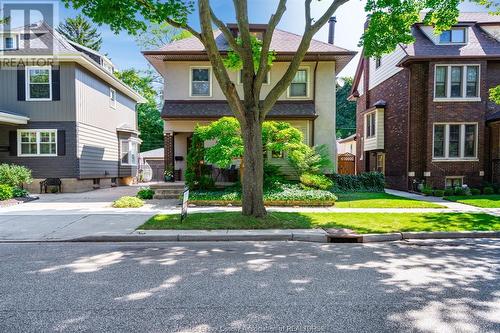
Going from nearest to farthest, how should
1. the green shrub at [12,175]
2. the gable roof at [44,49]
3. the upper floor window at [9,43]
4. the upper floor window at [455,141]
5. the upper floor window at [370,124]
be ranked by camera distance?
the green shrub at [12,175] < the upper floor window at [455,141] < the gable roof at [44,49] < the upper floor window at [9,43] < the upper floor window at [370,124]

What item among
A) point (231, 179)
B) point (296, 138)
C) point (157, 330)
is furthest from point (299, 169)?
point (157, 330)

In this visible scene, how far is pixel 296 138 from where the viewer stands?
514 inches

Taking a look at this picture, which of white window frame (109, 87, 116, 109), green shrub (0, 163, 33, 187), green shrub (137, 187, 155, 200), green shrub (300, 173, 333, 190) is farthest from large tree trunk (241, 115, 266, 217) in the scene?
white window frame (109, 87, 116, 109)

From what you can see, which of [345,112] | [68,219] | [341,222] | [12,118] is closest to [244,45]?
[341,222]

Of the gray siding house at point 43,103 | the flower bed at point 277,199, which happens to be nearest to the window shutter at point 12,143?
the gray siding house at point 43,103

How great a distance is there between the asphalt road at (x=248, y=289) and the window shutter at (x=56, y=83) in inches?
511

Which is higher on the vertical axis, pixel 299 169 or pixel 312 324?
pixel 299 169

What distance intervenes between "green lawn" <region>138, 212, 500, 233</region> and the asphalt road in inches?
56.5

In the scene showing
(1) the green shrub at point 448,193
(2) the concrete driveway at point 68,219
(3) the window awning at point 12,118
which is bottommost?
(2) the concrete driveway at point 68,219

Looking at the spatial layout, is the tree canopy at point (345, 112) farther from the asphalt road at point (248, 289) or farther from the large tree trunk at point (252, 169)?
the asphalt road at point (248, 289)

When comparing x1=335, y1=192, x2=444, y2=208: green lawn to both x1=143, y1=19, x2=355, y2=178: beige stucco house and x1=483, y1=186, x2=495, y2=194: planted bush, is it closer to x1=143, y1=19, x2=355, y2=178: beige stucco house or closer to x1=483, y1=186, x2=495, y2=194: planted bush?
x1=143, y1=19, x2=355, y2=178: beige stucco house

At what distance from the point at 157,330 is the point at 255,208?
5.50 metres

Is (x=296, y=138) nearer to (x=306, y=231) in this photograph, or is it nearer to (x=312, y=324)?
(x=306, y=231)

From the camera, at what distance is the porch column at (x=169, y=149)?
1553 cm
